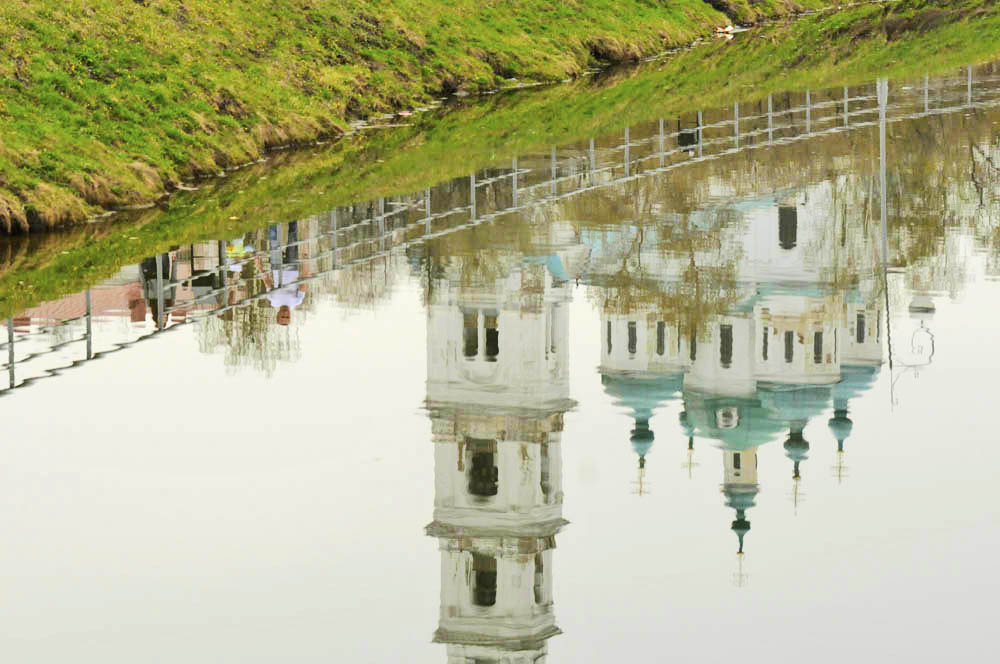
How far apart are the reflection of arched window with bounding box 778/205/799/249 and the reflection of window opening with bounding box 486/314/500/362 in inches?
324

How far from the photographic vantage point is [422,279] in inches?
2018

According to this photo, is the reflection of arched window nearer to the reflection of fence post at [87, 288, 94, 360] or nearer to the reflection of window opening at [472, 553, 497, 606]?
the reflection of fence post at [87, 288, 94, 360]

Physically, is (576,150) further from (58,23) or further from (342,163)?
(58,23)

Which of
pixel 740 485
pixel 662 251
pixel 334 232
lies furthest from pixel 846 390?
pixel 740 485

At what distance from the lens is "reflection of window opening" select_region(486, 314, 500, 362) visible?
4919 centimetres

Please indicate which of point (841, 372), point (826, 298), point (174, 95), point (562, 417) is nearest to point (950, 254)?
point (841, 372)

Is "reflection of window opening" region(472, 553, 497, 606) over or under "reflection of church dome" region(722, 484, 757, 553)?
under

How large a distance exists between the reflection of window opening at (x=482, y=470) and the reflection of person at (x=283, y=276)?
205 inches

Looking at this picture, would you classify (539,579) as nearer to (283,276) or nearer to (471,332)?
(471,332)

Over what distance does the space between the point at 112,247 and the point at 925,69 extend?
156 feet

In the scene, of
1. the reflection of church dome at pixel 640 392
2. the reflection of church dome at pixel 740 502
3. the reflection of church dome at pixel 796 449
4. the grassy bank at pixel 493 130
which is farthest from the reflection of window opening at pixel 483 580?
the grassy bank at pixel 493 130

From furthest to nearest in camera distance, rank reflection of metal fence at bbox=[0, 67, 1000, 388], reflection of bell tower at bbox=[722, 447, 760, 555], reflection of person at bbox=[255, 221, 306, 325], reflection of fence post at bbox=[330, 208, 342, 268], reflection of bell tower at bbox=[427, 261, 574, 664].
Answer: reflection of fence post at bbox=[330, 208, 342, 268]
reflection of person at bbox=[255, 221, 306, 325]
reflection of metal fence at bbox=[0, 67, 1000, 388]
reflection of bell tower at bbox=[722, 447, 760, 555]
reflection of bell tower at bbox=[427, 261, 574, 664]

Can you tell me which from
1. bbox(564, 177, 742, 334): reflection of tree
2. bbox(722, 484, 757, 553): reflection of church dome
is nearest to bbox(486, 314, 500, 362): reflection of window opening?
bbox(564, 177, 742, 334): reflection of tree

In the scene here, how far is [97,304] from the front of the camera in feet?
147
